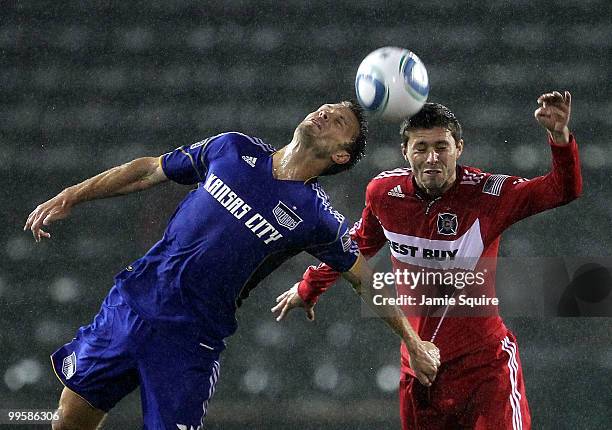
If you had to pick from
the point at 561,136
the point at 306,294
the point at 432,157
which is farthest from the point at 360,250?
the point at 561,136

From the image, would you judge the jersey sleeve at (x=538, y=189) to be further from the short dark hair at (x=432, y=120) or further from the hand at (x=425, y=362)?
the hand at (x=425, y=362)

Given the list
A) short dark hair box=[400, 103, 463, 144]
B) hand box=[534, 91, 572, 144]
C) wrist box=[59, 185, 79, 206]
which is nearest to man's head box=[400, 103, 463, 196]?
short dark hair box=[400, 103, 463, 144]

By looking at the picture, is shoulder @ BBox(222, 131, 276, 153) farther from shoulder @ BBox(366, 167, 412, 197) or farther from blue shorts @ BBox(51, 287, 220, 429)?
blue shorts @ BBox(51, 287, 220, 429)

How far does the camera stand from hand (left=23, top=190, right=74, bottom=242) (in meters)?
3.22

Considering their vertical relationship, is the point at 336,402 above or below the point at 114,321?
below

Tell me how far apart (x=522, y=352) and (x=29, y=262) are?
2787mm

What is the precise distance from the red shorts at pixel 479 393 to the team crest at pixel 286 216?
77 cm

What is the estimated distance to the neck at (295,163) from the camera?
334 cm

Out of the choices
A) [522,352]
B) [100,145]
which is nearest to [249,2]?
[100,145]

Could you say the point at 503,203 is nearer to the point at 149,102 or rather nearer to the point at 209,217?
the point at 209,217

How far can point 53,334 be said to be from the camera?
17.2ft

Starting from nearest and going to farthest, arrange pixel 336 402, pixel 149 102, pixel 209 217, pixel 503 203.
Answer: pixel 209 217 < pixel 503 203 < pixel 336 402 < pixel 149 102

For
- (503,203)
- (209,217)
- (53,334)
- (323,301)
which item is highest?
(503,203)

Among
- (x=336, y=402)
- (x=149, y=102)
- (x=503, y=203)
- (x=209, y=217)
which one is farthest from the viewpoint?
(x=149, y=102)
